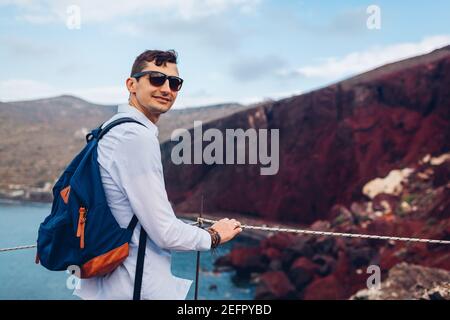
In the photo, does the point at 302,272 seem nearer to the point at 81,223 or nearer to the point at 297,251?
the point at 297,251

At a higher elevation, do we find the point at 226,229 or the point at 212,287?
the point at 226,229

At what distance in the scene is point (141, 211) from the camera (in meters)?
1.61

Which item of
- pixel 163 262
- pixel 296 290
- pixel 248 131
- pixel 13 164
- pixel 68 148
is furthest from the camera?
pixel 68 148

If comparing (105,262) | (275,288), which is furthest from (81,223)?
(275,288)

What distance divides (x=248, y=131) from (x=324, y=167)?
289 inches

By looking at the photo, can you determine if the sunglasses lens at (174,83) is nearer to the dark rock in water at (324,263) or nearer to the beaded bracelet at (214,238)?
the beaded bracelet at (214,238)

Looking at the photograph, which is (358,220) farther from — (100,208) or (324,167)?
(100,208)

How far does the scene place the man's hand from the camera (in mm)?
1888

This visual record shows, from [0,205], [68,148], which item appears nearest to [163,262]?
[0,205]

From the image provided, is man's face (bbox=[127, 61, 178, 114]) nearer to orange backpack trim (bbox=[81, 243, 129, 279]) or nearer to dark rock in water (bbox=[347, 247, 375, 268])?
orange backpack trim (bbox=[81, 243, 129, 279])

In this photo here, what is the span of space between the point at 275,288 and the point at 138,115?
64.0ft

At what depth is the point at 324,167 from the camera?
3644cm

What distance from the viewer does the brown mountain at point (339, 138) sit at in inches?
1273

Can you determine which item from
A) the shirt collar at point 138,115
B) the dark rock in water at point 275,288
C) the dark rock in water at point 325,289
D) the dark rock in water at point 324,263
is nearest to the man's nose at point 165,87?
the shirt collar at point 138,115
